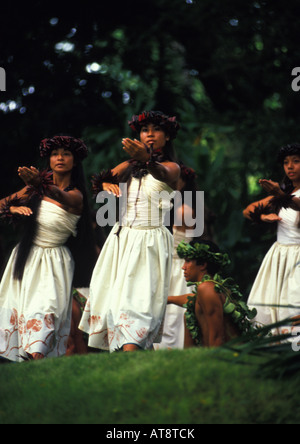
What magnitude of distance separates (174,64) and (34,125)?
2910 mm

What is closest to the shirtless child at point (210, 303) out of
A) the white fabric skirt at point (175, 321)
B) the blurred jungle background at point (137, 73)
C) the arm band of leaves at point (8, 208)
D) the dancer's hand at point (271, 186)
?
the dancer's hand at point (271, 186)

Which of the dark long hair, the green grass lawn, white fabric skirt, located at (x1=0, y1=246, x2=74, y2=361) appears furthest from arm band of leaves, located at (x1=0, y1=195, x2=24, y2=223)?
the green grass lawn

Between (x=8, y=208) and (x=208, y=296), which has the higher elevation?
(x=8, y=208)

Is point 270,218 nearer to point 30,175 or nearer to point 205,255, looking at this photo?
point 205,255

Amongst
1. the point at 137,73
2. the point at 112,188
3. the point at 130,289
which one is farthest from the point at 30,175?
the point at 137,73

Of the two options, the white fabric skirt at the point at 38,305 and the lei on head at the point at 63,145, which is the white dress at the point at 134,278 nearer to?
the white fabric skirt at the point at 38,305

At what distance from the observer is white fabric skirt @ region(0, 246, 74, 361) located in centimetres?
613

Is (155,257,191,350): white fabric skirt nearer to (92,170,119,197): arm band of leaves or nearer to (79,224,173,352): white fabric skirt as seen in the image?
(79,224,173,352): white fabric skirt

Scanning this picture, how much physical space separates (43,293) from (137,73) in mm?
7017

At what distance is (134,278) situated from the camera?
5.96 metres

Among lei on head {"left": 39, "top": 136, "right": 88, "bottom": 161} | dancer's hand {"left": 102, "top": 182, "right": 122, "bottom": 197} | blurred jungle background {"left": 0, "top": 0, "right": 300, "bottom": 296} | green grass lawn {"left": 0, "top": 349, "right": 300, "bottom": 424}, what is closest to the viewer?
green grass lawn {"left": 0, "top": 349, "right": 300, "bottom": 424}

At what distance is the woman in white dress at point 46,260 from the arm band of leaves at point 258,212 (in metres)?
1.53

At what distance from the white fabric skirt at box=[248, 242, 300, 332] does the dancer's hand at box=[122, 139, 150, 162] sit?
187 cm
